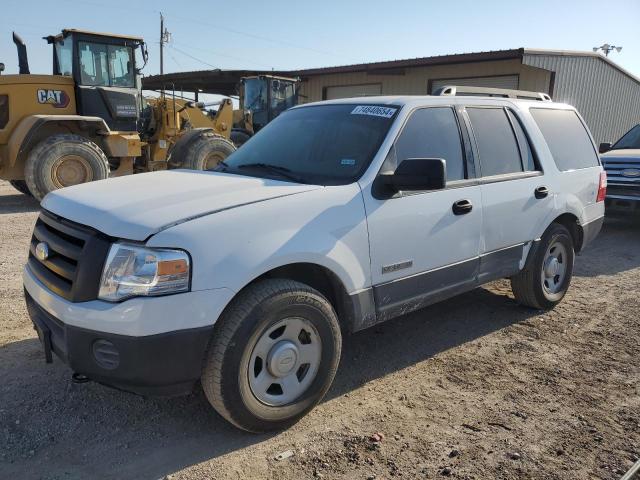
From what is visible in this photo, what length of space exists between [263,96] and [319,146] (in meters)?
13.2

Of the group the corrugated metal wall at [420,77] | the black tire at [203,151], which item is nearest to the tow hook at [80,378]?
the black tire at [203,151]

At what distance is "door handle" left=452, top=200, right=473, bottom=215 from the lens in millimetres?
3744

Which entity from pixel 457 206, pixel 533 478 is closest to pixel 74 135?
pixel 457 206

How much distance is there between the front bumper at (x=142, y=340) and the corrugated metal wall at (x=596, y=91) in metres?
13.8

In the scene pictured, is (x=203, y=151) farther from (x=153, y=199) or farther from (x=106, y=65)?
(x=153, y=199)

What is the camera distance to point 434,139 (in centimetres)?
379

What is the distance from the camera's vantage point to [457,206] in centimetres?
375

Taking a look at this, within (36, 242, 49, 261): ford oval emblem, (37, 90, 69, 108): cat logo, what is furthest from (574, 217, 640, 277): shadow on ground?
(37, 90, 69, 108): cat logo

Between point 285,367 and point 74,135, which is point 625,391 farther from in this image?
point 74,135

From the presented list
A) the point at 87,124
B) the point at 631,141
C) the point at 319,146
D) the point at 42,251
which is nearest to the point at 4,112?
the point at 87,124

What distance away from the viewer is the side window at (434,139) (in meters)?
3.61

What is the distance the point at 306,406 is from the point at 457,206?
5.77 feet

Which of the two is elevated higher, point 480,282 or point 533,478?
point 480,282

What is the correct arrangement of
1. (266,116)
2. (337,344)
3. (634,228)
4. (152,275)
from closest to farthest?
1. (152,275)
2. (337,344)
3. (634,228)
4. (266,116)
